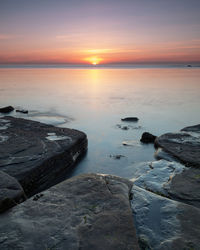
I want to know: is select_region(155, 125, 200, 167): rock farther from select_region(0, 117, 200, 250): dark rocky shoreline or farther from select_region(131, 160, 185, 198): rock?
select_region(131, 160, 185, 198): rock

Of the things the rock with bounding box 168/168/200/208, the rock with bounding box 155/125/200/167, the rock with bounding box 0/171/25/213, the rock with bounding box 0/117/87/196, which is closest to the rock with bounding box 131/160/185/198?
the rock with bounding box 168/168/200/208

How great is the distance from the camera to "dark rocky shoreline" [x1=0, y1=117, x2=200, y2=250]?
282cm

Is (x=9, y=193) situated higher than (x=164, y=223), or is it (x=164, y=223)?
(x=9, y=193)

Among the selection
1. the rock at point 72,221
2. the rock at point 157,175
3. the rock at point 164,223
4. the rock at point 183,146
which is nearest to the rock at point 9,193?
the rock at point 72,221

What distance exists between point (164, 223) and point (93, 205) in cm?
119

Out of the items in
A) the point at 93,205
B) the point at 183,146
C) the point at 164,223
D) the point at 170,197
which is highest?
the point at 93,205

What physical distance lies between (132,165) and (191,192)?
7.89 ft

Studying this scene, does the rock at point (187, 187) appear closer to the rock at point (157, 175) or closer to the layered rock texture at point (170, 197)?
the layered rock texture at point (170, 197)

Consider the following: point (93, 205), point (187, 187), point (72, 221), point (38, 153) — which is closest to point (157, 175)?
point (187, 187)

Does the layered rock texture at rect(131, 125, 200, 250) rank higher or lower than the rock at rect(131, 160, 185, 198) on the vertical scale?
higher

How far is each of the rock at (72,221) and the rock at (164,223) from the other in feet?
0.87

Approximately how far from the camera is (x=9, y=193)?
11.7 ft

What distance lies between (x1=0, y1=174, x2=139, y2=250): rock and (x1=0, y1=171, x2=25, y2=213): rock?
6.2 inches

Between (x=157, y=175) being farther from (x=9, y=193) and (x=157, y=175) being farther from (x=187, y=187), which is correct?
(x=9, y=193)
